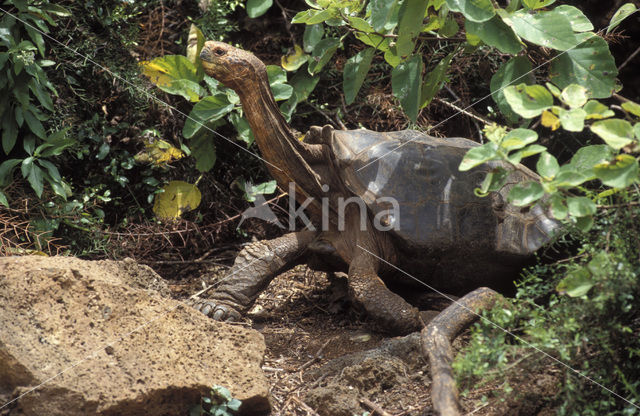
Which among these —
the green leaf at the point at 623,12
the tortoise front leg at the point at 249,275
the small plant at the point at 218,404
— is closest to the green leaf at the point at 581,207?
the small plant at the point at 218,404

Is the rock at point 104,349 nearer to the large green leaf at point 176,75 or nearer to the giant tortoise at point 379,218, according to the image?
the giant tortoise at point 379,218

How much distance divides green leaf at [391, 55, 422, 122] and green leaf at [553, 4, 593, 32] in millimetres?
719

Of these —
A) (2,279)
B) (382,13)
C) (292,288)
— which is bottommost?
(292,288)

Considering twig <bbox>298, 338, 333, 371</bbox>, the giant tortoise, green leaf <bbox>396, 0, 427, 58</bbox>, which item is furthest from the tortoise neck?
twig <bbox>298, 338, 333, 371</bbox>

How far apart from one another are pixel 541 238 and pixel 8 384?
262cm

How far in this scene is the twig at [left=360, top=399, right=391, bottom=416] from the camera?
266 centimetres

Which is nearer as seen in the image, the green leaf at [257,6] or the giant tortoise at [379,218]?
the giant tortoise at [379,218]

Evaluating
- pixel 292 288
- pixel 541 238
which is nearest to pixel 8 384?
pixel 292 288

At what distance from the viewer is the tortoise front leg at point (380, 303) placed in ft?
11.4

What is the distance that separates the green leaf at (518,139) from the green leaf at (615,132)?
19 cm

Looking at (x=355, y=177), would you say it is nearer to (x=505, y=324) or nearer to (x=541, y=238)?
(x=541, y=238)

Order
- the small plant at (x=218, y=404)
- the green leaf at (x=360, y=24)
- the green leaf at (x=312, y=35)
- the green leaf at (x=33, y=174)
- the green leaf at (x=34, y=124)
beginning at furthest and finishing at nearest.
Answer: the green leaf at (x=312, y=35) → the green leaf at (x=34, y=124) → the green leaf at (x=33, y=174) → the green leaf at (x=360, y=24) → the small plant at (x=218, y=404)

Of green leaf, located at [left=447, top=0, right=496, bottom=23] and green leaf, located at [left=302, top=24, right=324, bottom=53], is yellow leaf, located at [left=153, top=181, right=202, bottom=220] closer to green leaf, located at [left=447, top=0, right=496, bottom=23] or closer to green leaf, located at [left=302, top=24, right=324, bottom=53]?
green leaf, located at [left=302, top=24, right=324, bottom=53]

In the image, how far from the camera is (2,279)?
2.66 meters
